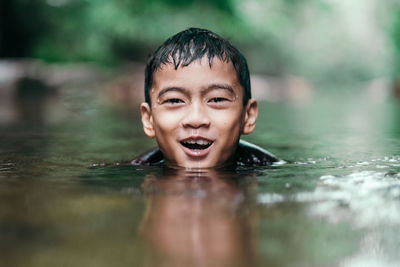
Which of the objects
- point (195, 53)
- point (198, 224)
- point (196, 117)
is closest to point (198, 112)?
point (196, 117)

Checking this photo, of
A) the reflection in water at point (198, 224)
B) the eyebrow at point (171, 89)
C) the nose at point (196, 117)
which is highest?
the eyebrow at point (171, 89)

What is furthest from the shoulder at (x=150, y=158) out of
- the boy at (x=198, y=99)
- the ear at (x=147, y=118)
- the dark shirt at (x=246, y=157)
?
the boy at (x=198, y=99)

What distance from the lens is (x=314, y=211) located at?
212cm

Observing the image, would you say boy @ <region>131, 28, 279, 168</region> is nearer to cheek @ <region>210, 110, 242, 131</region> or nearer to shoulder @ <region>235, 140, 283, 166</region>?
cheek @ <region>210, 110, 242, 131</region>

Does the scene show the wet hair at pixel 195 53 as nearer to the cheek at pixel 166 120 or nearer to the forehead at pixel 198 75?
the forehead at pixel 198 75

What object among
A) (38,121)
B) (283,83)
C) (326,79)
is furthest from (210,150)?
(326,79)

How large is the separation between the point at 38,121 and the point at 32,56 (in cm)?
1239

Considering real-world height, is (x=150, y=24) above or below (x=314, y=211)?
above

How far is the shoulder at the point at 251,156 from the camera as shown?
4016 mm

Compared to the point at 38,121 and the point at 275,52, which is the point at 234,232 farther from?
the point at 275,52

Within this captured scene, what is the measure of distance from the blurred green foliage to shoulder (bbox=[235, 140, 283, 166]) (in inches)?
605

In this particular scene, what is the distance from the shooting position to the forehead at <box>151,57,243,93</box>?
355 cm

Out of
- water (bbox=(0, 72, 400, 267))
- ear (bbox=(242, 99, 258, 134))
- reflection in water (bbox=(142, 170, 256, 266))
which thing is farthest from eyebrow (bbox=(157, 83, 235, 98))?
reflection in water (bbox=(142, 170, 256, 266))

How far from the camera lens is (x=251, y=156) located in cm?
405
